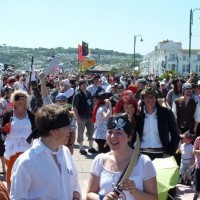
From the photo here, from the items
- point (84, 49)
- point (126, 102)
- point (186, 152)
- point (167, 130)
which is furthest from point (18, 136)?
point (84, 49)

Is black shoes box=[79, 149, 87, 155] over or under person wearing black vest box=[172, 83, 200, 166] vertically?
under

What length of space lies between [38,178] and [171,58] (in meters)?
138

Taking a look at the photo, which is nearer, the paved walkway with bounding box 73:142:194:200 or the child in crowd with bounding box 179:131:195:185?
the paved walkway with bounding box 73:142:194:200

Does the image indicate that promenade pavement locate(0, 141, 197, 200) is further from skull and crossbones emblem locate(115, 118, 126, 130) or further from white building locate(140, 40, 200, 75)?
white building locate(140, 40, 200, 75)

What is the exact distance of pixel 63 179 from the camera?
3398mm

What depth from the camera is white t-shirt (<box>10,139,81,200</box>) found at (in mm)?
3248

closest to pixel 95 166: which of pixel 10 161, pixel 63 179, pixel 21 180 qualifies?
pixel 63 179

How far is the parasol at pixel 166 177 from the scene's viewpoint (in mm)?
4098

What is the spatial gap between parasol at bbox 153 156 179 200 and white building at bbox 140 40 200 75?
424 feet

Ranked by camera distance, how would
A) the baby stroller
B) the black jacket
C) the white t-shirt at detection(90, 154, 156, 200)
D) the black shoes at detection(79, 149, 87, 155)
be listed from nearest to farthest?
the white t-shirt at detection(90, 154, 156, 200) → the black jacket → the baby stroller → the black shoes at detection(79, 149, 87, 155)

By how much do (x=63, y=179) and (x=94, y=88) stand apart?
10.4 m

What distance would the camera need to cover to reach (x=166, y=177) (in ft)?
13.8

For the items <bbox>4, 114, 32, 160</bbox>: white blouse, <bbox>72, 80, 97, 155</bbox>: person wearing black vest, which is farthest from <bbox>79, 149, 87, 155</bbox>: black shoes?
<bbox>4, 114, 32, 160</bbox>: white blouse

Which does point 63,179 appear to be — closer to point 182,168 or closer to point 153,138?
point 153,138
